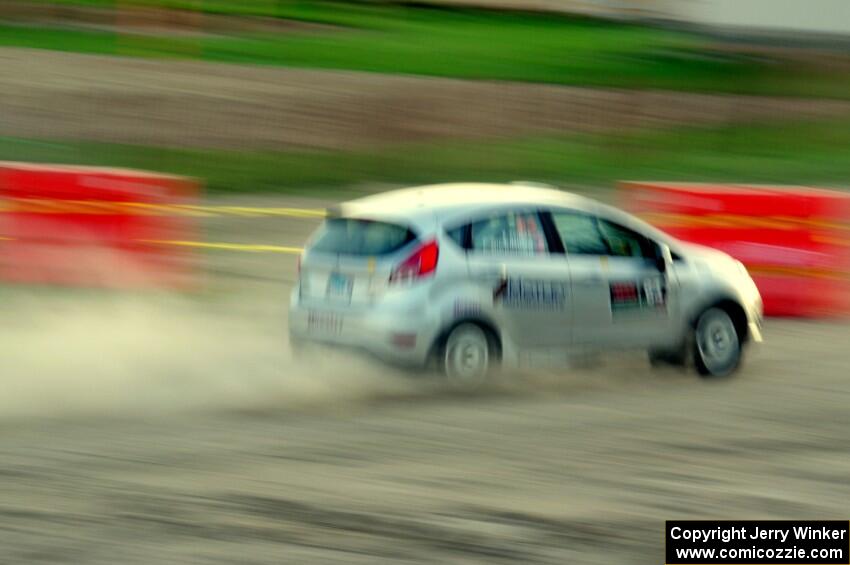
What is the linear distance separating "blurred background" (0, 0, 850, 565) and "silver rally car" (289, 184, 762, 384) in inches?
12.6

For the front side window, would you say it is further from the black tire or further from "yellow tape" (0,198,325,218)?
"yellow tape" (0,198,325,218)

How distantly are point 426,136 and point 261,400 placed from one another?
18.2m

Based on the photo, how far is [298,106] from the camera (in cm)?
2969

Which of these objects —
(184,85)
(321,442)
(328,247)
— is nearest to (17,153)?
(184,85)

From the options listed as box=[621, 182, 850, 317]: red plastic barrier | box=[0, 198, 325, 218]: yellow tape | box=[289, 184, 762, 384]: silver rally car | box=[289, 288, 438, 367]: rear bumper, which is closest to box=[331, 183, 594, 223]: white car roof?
box=[289, 184, 762, 384]: silver rally car

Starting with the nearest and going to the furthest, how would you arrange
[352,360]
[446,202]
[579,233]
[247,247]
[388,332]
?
[388,332]
[352,360]
[446,202]
[579,233]
[247,247]

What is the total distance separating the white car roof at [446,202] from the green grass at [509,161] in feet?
42.1

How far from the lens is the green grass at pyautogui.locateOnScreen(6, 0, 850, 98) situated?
109ft

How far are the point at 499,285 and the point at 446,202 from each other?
716mm

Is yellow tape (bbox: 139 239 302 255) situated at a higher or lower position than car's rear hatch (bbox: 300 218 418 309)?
lower

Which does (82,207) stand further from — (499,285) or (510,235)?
(499,285)

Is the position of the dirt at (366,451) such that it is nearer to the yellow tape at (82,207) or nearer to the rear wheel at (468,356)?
the rear wheel at (468,356)

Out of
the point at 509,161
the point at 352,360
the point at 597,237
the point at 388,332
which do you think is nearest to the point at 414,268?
the point at 388,332

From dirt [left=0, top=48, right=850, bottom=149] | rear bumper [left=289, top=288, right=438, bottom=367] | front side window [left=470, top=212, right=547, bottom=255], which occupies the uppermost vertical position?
dirt [left=0, top=48, right=850, bottom=149]
